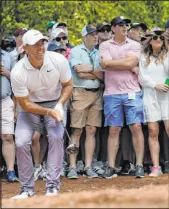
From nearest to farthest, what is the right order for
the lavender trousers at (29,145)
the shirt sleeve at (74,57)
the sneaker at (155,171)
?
the lavender trousers at (29,145)
the sneaker at (155,171)
the shirt sleeve at (74,57)

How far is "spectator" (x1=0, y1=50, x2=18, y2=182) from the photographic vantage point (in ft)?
35.2

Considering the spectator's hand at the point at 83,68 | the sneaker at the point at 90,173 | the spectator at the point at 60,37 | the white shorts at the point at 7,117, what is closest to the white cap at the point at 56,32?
the spectator at the point at 60,37

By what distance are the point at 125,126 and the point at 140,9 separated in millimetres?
13566

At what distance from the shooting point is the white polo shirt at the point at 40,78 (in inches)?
333

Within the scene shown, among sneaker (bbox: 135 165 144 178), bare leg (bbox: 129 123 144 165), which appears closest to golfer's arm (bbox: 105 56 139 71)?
bare leg (bbox: 129 123 144 165)

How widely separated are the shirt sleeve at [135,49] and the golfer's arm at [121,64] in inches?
4.4

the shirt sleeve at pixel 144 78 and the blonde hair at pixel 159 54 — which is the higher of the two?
the blonde hair at pixel 159 54

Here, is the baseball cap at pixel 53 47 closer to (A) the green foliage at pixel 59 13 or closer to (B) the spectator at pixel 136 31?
(B) the spectator at pixel 136 31

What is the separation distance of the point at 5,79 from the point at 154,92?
2.37 m

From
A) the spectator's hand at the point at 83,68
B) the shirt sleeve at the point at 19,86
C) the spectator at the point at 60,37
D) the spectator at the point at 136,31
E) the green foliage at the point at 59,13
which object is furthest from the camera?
the green foliage at the point at 59,13

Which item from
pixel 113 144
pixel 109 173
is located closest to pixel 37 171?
pixel 109 173

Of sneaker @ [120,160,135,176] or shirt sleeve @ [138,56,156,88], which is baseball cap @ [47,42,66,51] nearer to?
shirt sleeve @ [138,56,156,88]

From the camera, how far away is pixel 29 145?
844cm

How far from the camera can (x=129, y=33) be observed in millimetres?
11734
